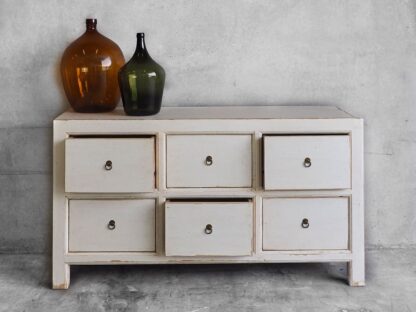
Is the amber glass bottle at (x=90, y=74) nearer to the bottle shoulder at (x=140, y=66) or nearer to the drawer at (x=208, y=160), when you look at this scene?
the bottle shoulder at (x=140, y=66)

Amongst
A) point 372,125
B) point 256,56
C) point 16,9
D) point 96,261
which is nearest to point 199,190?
point 96,261

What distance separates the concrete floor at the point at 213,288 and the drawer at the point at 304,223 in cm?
16

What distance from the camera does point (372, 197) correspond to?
2.75 m

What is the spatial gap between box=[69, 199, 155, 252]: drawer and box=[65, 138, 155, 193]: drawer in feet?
0.23

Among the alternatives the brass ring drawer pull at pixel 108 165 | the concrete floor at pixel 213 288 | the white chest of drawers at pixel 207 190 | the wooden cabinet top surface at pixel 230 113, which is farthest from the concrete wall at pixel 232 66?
the brass ring drawer pull at pixel 108 165

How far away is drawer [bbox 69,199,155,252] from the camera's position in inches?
90.1

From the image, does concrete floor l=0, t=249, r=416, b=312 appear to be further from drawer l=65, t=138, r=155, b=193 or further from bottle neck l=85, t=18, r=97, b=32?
bottle neck l=85, t=18, r=97, b=32

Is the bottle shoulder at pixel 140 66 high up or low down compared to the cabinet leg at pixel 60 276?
up

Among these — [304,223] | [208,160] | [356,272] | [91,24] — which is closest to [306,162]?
[304,223]

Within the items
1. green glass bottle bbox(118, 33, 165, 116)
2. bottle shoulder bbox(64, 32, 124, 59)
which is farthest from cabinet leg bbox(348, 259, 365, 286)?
bottle shoulder bbox(64, 32, 124, 59)

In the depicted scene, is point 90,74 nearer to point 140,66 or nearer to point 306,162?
point 140,66

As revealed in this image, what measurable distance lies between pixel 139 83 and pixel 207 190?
442 mm

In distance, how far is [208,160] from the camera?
2.27 meters

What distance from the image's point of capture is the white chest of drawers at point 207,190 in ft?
7.36
